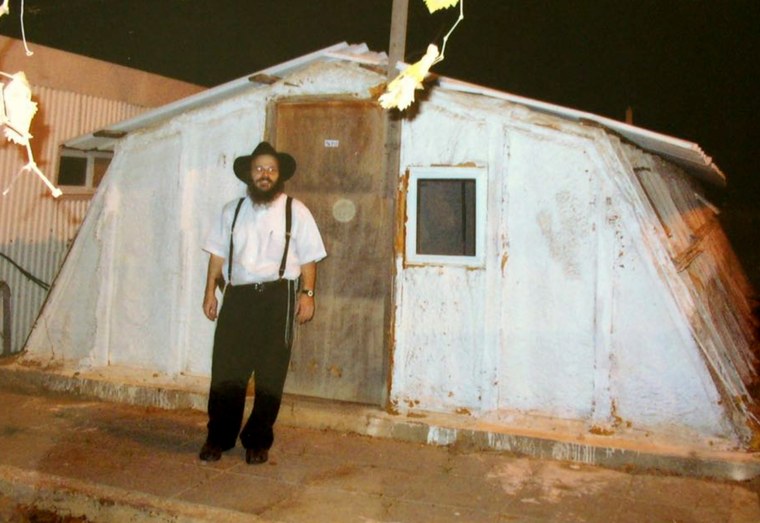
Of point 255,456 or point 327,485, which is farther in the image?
point 255,456

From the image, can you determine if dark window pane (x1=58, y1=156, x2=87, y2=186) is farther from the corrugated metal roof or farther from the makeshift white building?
the makeshift white building

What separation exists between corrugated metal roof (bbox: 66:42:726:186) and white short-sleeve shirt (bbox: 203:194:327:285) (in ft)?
4.83

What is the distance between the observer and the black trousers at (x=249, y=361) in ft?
17.7

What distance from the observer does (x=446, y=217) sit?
620cm

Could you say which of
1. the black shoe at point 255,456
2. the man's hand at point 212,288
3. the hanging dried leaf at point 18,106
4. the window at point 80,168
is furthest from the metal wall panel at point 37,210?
the hanging dried leaf at point 18,106

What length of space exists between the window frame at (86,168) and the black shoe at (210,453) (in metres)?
5.40

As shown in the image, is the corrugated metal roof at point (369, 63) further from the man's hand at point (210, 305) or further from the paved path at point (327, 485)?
the paved path at point (327, 485)

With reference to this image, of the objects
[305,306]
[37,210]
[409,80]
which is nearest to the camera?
[409,80]

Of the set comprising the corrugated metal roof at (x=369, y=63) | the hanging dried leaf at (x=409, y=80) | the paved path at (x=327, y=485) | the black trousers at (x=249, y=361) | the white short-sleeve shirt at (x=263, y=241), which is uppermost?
the corrugated metal roof at (x=369, y=63)

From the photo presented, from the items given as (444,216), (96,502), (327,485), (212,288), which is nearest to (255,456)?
(327,485)

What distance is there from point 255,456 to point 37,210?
5.75 meters

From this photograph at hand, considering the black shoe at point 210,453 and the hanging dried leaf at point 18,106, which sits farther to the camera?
the black shoe at point 210,453

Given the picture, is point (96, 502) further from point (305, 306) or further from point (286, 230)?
point (286, 230)

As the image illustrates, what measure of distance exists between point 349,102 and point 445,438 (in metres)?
3.28
